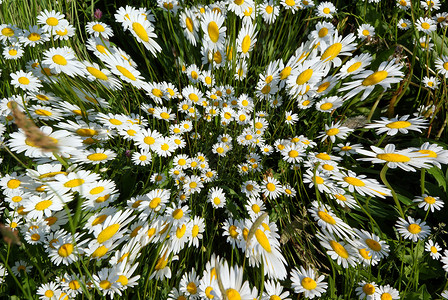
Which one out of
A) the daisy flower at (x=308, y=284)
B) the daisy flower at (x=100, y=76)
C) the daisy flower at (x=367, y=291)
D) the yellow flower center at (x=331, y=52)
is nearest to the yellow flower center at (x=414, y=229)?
the daisy flower at (x=367, y=291)

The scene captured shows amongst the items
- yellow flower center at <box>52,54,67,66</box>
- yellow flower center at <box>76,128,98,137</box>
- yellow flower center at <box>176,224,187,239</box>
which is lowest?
yellow flower center at <box>176,224,187,239</box>

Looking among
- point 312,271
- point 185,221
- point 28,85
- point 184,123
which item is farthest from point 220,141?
point 28,85

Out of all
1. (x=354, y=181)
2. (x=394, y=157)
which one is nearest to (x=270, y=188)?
(x=354, y=181)

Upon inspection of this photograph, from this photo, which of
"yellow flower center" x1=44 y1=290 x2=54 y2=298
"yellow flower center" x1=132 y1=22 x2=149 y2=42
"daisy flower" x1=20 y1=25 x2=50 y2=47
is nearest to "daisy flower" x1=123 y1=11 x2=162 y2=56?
"yellow flower center" x1=132 y1=22 x2=149 y2=42

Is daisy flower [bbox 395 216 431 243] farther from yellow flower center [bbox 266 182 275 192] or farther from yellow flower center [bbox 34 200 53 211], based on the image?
yellow flower center [bbox 34 200 53 211]

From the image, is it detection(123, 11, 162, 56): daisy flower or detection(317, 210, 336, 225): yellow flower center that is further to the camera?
detection(123, 11, 162, 56): daisy flower

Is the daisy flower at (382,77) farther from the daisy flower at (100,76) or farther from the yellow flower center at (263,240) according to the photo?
the daisy flower at (100,76)

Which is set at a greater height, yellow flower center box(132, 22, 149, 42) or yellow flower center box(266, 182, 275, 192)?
yellow flower center box(132, 22, 149, 42)

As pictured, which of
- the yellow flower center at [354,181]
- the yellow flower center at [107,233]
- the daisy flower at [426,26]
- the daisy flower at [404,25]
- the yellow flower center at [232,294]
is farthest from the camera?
the daisy flower at [404,25]

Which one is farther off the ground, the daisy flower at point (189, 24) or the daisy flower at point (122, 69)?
the daisy flower at point (189, 24)
